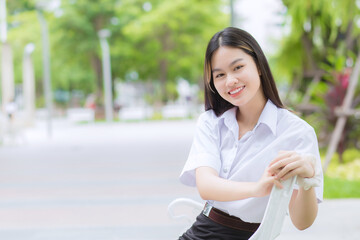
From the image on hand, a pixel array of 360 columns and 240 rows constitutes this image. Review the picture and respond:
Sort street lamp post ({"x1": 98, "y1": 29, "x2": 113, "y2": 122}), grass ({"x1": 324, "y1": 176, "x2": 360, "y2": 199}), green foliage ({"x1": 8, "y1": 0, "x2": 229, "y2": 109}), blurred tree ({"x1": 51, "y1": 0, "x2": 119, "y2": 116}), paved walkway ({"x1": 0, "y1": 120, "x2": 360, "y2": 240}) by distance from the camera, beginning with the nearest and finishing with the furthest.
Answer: paved walkway ({"x1": 0, "y1": 120, "x2": 360, "y2": 240}) → grass ({"x1": 324, "y1": 176, "x2": 360, "y2": 199}) → green foliage ({"x1": 8, "y1": 0, "x2": 229, "y2": 109}) → street lamp post ({"x1": 98, "y1": 29, "x2": 113, "y2": 122}) → blurred tree ({"x1": 51, "y1": 0, "x2": 119, "y2": 116})

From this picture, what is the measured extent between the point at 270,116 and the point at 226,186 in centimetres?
29

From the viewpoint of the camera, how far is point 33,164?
9.20m

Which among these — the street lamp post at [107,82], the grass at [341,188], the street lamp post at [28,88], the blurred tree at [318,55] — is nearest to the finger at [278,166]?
the grass at [341,188]

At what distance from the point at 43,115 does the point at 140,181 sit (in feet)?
98.6

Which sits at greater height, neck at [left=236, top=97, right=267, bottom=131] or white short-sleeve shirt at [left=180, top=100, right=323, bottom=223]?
neck at [left=236, top=97, right=267, bottom=131]

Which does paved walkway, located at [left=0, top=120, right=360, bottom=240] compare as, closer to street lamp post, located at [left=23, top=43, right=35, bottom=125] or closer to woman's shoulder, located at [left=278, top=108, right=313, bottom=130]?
woman's shoulder, located at [left=278, top=108, right=313, bottom=130]

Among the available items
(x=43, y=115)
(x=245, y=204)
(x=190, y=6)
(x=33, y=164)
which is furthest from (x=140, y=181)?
(x=43, y=115)

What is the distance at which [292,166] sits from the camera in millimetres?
1233

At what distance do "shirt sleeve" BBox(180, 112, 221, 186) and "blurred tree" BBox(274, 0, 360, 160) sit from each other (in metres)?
6.40

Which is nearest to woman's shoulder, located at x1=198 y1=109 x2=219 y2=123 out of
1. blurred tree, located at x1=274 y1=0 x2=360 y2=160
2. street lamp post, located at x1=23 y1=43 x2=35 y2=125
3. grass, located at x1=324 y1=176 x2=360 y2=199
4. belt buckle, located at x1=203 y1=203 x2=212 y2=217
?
belt buckle, located at x1=203 y1=203 x2=212 y2=217

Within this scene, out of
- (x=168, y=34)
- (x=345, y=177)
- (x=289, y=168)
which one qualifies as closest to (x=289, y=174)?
(x=289, y=168)

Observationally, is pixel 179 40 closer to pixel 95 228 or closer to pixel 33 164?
pixel 33 164

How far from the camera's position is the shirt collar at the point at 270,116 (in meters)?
1.57

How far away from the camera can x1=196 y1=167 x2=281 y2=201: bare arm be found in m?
1.33
